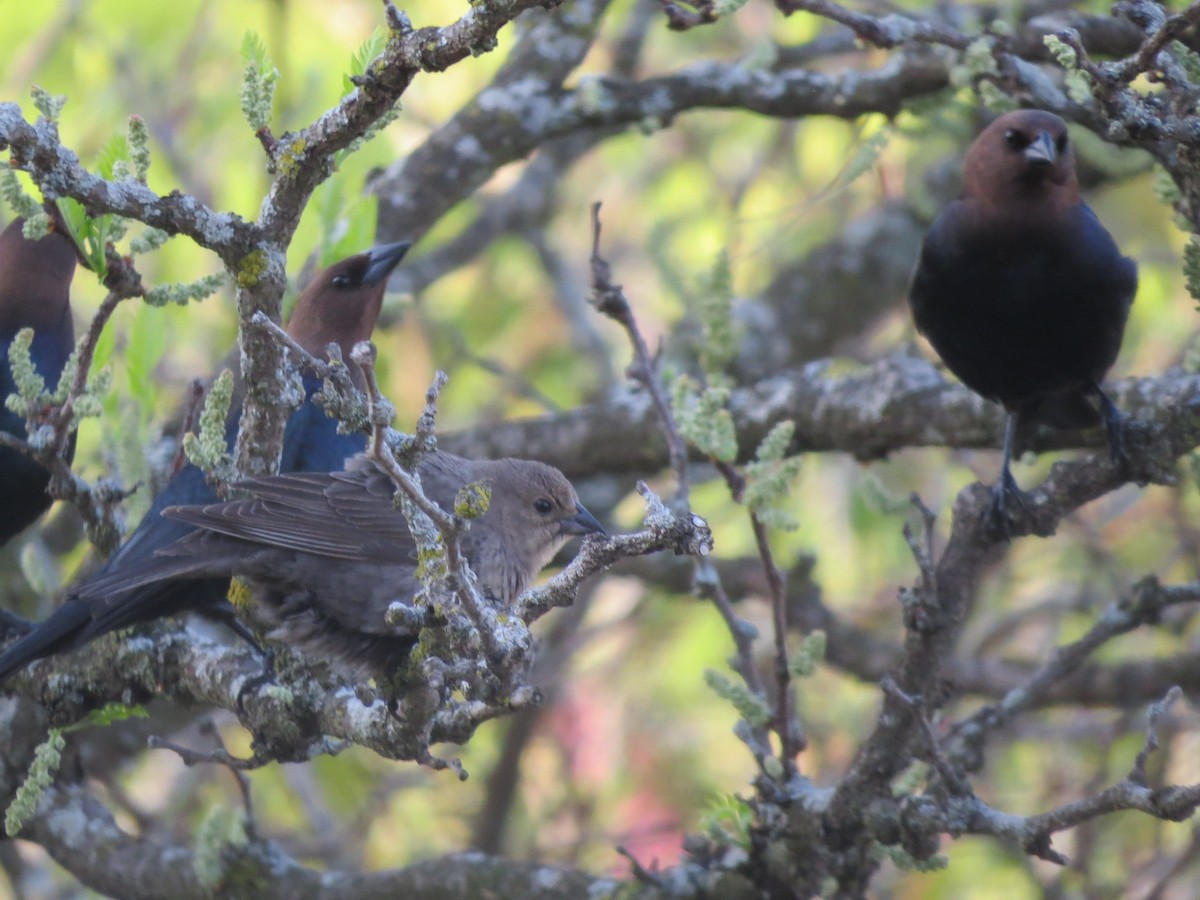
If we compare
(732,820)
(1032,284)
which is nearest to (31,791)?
(732,820)

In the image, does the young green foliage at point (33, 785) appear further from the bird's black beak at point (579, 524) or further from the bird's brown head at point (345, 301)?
the bird's brown head at point (345, 301)

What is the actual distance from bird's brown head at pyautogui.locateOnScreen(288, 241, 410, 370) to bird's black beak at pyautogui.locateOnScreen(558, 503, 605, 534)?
0.99 m

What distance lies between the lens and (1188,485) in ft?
17.5

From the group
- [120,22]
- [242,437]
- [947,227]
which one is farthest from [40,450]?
[120,22]

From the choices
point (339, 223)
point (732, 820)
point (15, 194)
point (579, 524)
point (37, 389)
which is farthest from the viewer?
point (339, 223)

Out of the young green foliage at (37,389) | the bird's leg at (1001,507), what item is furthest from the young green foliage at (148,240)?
the bird's leg at (1001,507)

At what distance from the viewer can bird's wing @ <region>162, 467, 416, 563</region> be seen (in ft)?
9.93

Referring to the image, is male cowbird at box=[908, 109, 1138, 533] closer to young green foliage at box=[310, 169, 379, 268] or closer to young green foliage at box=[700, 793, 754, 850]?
young green foliage at box=[700, 793, 754, 850]

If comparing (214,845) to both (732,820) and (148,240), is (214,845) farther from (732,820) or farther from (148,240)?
(148,240)

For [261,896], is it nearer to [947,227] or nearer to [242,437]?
[242,437]

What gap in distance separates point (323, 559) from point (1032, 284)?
6.59ft

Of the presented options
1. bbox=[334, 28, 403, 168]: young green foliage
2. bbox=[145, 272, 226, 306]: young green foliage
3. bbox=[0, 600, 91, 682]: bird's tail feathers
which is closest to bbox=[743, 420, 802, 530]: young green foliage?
bbox=[334, 28, 403, 168]: young green foliage

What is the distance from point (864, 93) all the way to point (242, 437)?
7.47 ft

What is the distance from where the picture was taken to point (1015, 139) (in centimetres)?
383
